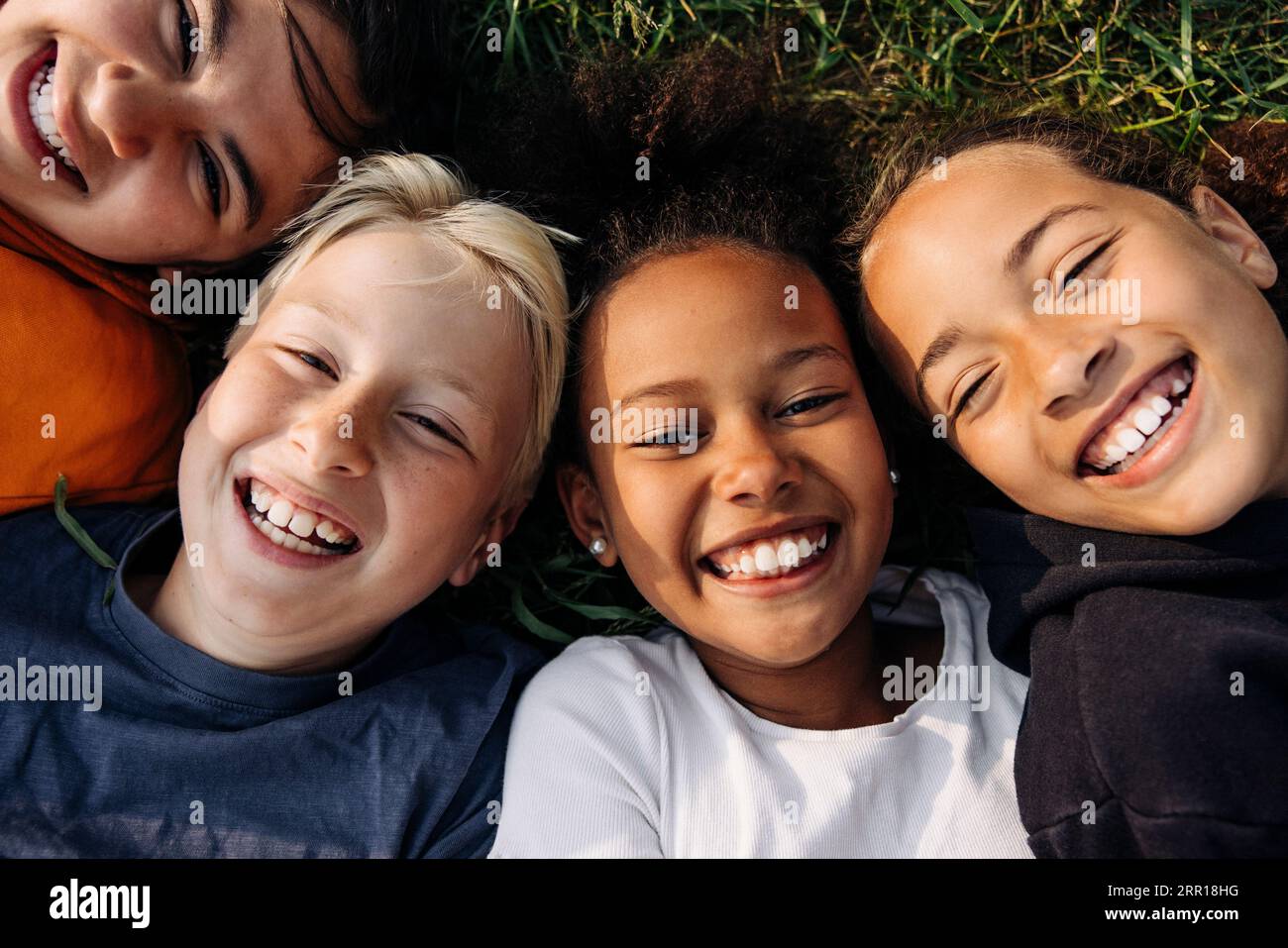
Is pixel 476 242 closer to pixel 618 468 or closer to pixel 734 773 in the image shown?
pixel 618 468

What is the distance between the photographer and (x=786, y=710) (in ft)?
8.98

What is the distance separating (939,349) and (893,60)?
3.95 feet

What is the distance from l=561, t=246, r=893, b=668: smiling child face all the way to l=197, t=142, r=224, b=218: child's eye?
1.10 meters

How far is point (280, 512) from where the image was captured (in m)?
2.43

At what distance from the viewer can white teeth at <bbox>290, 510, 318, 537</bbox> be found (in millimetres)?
2426

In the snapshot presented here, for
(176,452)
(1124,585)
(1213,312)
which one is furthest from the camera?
(176,452)

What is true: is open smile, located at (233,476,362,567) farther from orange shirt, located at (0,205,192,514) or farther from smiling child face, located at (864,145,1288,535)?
smiling child face, located at (864,145,1288,535)

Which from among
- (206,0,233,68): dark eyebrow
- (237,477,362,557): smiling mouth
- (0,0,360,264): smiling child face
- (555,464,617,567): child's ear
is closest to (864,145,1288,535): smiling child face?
(555,464,617,567): child's ear

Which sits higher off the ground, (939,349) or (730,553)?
(939,349)

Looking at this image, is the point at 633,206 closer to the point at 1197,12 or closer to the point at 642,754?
the point at 642,754
